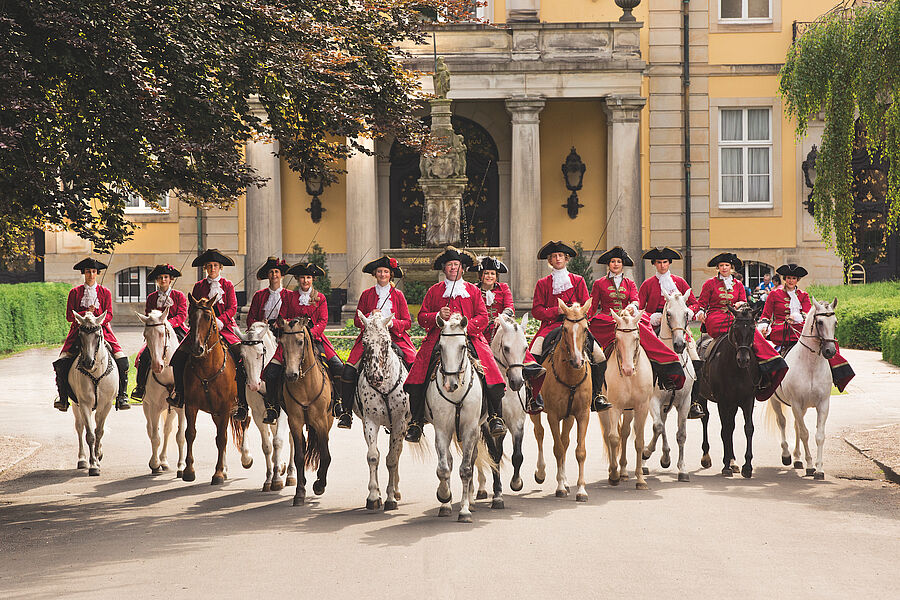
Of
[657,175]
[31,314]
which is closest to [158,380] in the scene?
[31,314]

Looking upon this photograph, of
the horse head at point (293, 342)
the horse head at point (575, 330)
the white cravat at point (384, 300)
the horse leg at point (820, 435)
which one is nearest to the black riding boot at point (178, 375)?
the horse head at point (293, 342)

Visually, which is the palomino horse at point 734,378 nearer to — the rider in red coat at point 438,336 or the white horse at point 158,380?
the rider in red coat at point 438,336

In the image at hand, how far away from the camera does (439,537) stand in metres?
9.08

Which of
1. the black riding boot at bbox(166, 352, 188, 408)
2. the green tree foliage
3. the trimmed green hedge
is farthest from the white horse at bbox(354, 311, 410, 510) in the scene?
the trimmed green hedge

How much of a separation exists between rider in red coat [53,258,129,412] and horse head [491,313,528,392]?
16.9ft

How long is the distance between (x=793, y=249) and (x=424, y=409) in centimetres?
2752

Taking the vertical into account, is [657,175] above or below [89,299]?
above

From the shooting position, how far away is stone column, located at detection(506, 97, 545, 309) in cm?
3106

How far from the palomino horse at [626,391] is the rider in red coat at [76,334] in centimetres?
598

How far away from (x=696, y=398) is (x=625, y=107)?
65.4 feet

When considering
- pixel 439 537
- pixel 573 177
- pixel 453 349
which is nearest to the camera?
pixel 439 537

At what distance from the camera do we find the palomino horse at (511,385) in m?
11.0

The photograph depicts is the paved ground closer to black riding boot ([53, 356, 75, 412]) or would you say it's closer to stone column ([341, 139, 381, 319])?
black riding boot ([53, 356, 75, 412])

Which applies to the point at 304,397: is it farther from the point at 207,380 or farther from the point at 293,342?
the point at 207,380
